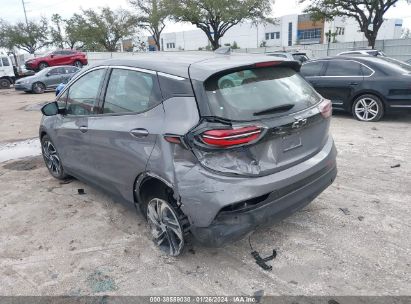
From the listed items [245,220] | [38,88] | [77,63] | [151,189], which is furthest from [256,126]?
[77,63]

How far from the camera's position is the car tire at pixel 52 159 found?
4.99m

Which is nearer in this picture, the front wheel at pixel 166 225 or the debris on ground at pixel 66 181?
the front wheel at pixel 166 225

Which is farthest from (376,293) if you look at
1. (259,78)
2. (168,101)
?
(168,101)

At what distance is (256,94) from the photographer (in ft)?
9.39

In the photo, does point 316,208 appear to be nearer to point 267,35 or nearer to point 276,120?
point 276,120

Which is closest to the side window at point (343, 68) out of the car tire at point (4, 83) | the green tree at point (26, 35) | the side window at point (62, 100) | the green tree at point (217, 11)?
the side window at point (62, 100)

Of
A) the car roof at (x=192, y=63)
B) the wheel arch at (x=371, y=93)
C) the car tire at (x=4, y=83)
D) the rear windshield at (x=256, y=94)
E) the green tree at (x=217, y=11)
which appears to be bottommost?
the car tire at (x=4, y=83)

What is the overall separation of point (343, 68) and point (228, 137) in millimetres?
6963

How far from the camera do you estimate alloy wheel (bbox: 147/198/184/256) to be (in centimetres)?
305

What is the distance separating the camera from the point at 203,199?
8.55 ft

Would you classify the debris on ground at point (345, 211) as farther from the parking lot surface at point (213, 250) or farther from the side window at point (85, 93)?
the side window at point (85, 93)

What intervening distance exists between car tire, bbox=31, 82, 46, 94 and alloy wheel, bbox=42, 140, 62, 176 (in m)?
16.8

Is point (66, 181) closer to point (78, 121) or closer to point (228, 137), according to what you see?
point (78, 121)

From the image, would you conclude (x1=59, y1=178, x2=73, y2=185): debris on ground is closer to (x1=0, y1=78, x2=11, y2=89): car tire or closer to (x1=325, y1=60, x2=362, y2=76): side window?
(x1=325, y1=60, x2=362, y2=76): side window
